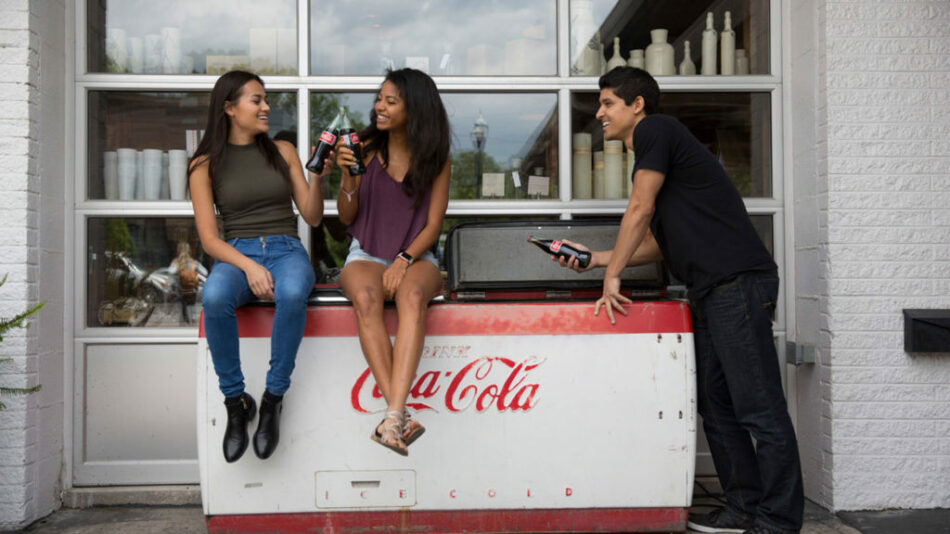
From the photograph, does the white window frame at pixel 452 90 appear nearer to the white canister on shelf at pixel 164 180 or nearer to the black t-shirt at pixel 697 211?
the white canister on shelf at pixel 164 180

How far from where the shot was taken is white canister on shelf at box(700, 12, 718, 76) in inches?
162

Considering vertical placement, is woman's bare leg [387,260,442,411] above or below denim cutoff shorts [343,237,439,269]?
below

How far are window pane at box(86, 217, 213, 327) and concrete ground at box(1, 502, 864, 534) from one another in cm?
87

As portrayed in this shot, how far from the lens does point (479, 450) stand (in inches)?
125

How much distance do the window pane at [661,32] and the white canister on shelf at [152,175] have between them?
214cm

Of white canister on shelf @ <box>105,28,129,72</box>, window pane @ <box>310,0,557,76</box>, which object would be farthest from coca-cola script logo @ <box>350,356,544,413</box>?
white canister on shelf @ <box>105,28,129,72</box>

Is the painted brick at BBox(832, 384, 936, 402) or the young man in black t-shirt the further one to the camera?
the painted brick at BBox(832, 384, 936, 402)

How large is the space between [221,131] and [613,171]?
6.32ft

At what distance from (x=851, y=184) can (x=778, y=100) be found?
25.6 inches

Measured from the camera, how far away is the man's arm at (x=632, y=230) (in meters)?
3.13

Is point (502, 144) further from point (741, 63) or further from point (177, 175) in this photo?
point (177, 175)

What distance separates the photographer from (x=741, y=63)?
412cm

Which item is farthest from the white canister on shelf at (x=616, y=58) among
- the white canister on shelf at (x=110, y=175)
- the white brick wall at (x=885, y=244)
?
the white canister on shelf at (x=110, y=175)

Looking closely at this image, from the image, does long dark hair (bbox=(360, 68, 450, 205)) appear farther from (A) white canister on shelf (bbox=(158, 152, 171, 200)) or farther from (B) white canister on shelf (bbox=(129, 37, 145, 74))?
(B) white canister on shelf (bbox=(129, 37, 145, 74))
